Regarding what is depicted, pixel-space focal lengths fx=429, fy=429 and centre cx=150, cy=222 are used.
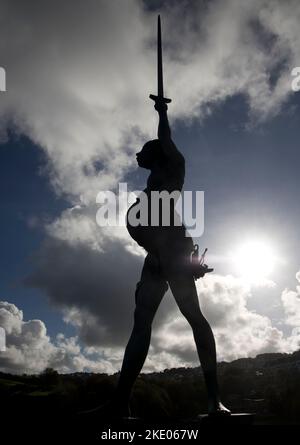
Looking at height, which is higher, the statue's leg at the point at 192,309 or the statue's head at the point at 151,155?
the statue's head at the point at 151,155

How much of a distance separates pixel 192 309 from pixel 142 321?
96cm

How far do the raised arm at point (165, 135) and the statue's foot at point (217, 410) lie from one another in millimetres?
4573

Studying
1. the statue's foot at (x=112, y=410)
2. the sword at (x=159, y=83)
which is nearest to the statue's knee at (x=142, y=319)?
the statue's foot at (x=112, y=410)

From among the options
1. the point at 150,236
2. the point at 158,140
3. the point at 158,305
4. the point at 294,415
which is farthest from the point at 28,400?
the point at 294,415

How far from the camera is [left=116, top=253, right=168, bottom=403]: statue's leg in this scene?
7.59m

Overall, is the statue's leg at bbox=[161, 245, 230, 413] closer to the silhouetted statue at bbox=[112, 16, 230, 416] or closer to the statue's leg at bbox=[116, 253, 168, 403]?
the silhouetted statue at bbox=[112, 16, 230, 416]

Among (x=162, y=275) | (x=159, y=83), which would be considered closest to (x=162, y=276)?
(x=162, y=275)

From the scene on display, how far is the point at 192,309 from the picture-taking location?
7.94m

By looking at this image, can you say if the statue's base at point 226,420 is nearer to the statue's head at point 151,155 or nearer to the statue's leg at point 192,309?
the statue's leg at point 192,309

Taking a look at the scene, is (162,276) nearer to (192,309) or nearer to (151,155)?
(192,309)

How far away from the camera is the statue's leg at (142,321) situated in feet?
24.9

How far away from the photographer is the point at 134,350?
7.73 meters

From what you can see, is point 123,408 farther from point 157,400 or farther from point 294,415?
point 294,415

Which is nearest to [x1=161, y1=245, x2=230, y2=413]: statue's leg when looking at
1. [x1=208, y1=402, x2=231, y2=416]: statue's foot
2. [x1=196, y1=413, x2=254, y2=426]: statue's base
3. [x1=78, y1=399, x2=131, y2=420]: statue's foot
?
[x1=208, y1=402, x2=231, y2=416]: statue's foot
